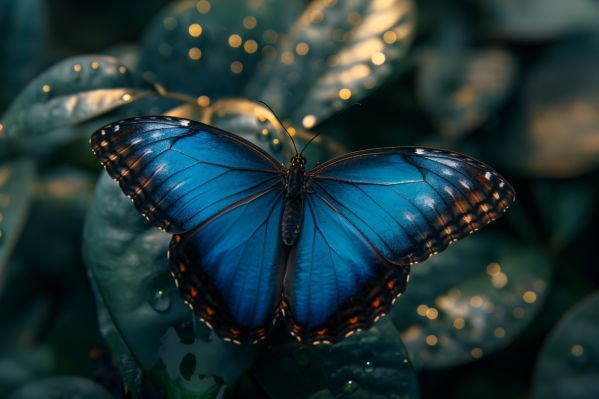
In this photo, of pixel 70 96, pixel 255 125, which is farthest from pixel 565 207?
pixel 70 96

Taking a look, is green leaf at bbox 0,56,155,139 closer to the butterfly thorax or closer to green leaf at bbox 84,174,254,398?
green leaf at bbox 84,174,254,398

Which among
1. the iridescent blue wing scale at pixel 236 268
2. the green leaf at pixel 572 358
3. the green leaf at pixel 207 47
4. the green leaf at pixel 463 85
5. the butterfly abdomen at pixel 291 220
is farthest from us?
the green leaf at pixel 463 85

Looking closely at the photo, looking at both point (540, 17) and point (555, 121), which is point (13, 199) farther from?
point (540, 17)

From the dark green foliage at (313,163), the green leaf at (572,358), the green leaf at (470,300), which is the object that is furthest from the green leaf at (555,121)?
the green leaf at (572,358)

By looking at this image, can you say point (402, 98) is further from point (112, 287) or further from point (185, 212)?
point (112, 287)

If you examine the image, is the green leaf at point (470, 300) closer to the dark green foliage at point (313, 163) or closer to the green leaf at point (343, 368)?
the dark green foliage at point (313, 163)
